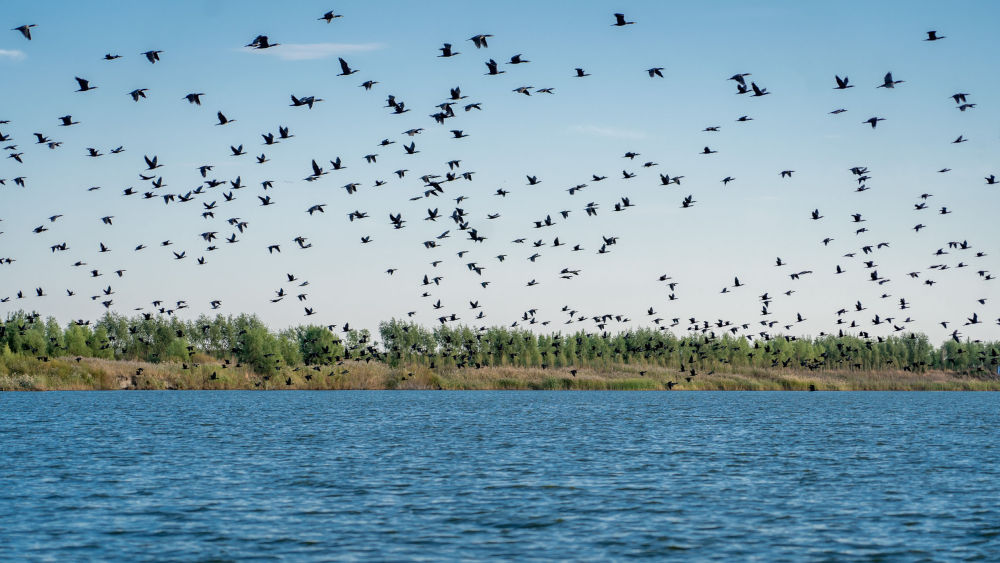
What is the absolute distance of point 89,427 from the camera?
58500mm

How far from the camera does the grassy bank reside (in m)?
113

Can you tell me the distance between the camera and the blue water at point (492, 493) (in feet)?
73.4

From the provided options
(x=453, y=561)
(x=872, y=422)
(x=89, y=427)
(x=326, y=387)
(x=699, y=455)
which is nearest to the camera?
(x=453, y=561)

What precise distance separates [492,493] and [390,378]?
342ft

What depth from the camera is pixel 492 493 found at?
3066 cm

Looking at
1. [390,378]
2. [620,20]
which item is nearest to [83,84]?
[620,20]

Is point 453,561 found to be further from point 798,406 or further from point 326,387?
point 326,387

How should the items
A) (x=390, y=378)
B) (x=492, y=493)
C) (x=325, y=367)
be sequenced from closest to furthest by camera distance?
(x=492, y=493), (x=390, y=378), (x=325, y=367)

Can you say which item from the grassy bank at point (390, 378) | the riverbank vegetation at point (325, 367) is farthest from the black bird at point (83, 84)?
the grassy bank at point (390, 378)

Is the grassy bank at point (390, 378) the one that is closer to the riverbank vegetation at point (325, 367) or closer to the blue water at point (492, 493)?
the riverbank vegetation at point (325, 367)

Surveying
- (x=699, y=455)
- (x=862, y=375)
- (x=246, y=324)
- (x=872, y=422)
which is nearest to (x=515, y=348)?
(x=246, y=324)

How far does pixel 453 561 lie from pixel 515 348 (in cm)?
17725

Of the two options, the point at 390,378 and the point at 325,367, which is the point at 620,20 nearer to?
the point at 390,378

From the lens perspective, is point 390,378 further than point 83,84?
Yes
